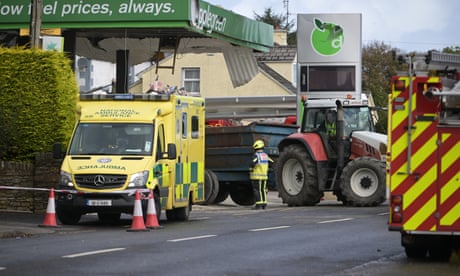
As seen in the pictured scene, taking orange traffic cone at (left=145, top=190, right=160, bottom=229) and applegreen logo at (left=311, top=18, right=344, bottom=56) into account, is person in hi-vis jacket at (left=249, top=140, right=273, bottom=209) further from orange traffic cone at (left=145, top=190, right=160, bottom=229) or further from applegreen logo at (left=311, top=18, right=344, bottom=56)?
applegreen logo at (left=311, top=18, right=344, bottom=56)

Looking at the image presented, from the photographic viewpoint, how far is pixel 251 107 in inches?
2082

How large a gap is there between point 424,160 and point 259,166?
15.3 meters

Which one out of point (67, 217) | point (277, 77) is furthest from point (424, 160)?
point (277, 77)

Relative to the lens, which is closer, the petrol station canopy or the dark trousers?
the dark trousers

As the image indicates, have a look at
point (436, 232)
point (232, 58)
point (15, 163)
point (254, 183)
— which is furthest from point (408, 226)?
point (232, 58)

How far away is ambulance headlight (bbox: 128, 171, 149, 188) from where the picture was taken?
21625 millimetres

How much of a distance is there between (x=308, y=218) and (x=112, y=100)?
4809mm

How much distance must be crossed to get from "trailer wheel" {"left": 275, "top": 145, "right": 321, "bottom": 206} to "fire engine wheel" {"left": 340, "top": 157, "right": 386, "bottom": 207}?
1133 millimetres

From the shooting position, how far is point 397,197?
14336 mm

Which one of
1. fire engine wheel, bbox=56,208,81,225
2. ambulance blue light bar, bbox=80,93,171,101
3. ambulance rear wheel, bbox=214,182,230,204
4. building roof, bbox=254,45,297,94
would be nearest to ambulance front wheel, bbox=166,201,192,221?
fire engine wheel, bbox=56,208,81,225

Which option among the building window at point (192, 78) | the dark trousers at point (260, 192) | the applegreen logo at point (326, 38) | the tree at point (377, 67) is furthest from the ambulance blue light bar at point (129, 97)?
the tree at point (377, 67)

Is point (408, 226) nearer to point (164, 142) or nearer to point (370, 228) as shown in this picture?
point (370, 228)

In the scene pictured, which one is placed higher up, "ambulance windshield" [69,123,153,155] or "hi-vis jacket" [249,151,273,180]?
"ambulance windshield" [69,123,153,155]

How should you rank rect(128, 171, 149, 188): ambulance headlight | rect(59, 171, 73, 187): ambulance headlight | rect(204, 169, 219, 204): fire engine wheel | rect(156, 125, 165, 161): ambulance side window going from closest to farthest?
rect(128, 171, 149, 188): ambulance headlight → rect(59, 171, 73, 187): ambulance headlight → rect(156, 125, 165, 161): ambulance side window → rect(204, 169, 219, 204): fire engine wheel
